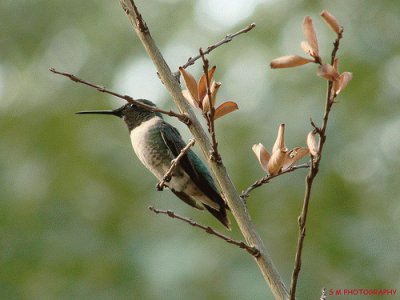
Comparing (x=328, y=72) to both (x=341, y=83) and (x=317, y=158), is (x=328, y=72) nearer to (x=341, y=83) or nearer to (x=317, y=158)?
(x=341, y=83)

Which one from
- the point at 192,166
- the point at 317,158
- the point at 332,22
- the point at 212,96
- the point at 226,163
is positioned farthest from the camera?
the point at 226,163

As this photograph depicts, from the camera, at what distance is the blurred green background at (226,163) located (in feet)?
18.9

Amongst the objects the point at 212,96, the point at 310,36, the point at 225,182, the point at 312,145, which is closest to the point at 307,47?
the point at 310,36

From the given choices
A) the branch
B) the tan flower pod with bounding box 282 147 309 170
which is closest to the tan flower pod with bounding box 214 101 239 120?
the branch

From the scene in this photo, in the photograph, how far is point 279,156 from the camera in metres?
2.19

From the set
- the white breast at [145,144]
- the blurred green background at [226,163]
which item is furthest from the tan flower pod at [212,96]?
the blurred green background at [226,163]

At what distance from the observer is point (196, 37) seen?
780 centimetres

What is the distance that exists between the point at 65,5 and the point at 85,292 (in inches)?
148

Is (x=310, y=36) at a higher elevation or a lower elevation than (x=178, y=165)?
higher

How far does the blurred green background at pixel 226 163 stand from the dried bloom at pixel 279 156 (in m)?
2.90

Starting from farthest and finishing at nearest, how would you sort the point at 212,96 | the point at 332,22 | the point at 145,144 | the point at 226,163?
1. the point at 226,163
2. the point at 145,144
3. the point at 212,96
4. the point at 332,22

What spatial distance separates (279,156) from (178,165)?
1755 mm

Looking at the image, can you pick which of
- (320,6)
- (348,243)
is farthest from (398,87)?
(348,243)

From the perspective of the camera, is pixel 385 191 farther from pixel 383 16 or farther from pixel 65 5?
pixel 65 5
